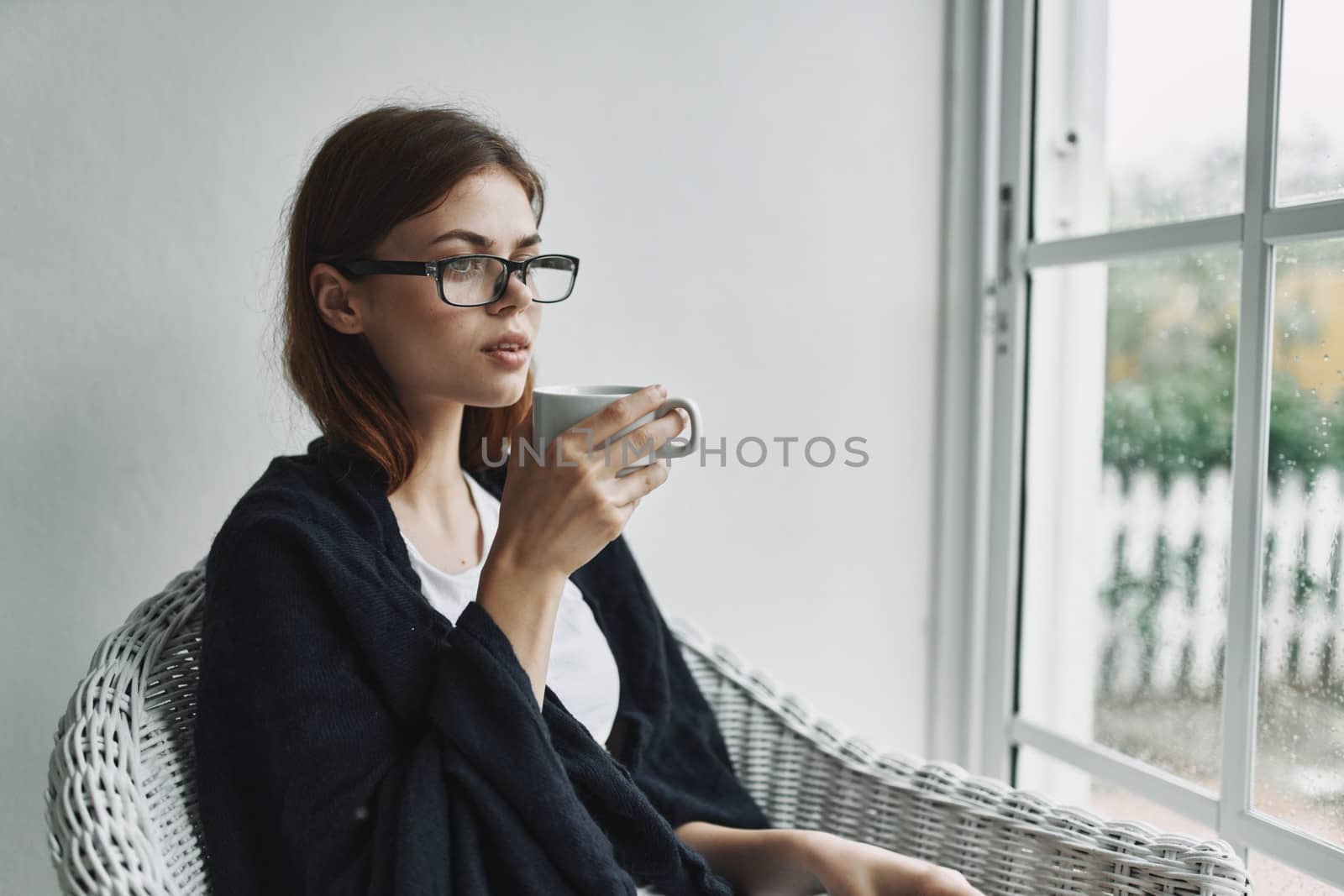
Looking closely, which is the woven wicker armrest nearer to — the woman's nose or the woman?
the woman

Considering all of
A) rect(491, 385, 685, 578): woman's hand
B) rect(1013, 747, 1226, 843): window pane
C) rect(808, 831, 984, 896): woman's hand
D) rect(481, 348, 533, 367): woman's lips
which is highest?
rect(481, 348, 533, 367): woman's lips

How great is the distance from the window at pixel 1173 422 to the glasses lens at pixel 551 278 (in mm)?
902

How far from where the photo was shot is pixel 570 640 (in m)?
1.20

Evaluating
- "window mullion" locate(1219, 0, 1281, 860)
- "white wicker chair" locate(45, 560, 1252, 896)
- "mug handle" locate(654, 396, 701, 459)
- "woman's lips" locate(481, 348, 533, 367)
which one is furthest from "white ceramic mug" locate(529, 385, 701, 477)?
"window mullion" locate(1219, 0, 1281, 860)

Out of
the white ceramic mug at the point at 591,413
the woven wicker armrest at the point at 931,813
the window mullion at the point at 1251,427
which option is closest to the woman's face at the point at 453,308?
the white ceramic mug at the point at 591,413

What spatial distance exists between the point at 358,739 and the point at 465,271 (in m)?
0.47

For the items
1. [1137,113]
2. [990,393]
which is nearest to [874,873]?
[990,393]

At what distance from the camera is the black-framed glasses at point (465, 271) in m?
1.04

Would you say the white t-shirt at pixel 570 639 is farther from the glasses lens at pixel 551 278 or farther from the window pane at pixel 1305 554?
the window pane at pixel 1305 554

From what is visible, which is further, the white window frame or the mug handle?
the white window frame

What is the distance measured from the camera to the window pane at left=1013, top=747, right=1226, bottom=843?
164 centimetres

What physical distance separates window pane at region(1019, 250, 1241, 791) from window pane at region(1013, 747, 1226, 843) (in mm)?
74

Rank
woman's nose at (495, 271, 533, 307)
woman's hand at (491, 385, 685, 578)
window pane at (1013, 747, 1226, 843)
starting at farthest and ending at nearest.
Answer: window pane at (1013, 747, 1226, 843) → woman's nose at (495, 271, 533, 307) → woman's hand at (491, 385, 685, 578)

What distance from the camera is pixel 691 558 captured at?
1.70m
